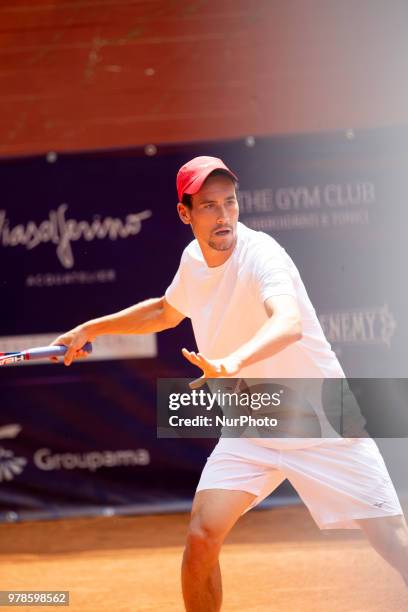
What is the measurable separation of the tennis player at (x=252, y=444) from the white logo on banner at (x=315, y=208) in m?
3.46

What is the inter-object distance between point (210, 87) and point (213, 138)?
15.7 inches

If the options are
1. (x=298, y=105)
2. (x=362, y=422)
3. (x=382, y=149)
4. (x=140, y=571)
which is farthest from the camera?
(x=298, y=105)

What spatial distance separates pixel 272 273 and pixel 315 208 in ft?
12.7

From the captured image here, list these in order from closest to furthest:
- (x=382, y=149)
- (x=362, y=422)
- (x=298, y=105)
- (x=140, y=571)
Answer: (x=362, y=422)
(x=140, y=571)
(x=382, y=149)
(x=298, y=105)

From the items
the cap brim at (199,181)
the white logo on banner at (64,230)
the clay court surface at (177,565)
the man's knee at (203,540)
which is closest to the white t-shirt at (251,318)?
the cap brim at (199,181)

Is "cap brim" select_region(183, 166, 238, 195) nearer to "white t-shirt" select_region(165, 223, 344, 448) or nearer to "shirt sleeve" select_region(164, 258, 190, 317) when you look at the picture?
"white t-shirt" select_region(165, 223, 344, 448)

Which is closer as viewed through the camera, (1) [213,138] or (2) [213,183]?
(2) [213,183]

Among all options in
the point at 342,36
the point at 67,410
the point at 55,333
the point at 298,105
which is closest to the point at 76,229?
the point at 55,333

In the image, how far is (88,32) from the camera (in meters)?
7.80

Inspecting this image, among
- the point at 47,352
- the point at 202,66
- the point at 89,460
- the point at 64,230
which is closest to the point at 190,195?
the point at 47,352

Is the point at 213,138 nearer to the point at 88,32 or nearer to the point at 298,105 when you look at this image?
the point at 298,105

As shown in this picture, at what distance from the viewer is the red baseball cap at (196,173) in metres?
3.67

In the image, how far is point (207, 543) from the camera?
11.3ft

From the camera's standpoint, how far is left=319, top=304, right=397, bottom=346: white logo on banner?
23.5 feet
